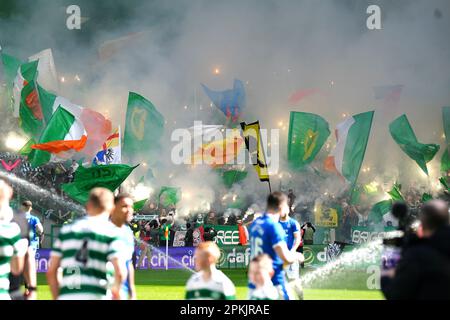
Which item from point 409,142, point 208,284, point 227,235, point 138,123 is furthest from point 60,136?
point 208,284

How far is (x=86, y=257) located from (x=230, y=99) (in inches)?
1405

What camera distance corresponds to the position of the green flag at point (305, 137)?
3012cm

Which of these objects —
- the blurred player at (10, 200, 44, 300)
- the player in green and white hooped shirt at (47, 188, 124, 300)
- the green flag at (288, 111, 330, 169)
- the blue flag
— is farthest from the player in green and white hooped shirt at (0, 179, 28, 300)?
the blue flag

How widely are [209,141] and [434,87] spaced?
13.8 metres

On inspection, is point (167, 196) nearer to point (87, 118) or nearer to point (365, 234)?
point (87, 118)

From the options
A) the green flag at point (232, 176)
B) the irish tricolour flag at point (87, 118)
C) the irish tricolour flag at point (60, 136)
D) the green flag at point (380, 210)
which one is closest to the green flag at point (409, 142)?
the green flag at point (380, 210)

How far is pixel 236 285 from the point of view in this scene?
18.9 metres

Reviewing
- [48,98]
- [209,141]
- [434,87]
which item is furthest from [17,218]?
[434,87]

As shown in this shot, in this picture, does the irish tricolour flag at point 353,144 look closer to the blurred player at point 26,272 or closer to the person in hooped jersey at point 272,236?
the person in hooped jersey at point 272,236

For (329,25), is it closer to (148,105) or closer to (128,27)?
(128,27)

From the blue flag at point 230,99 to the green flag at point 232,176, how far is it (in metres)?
3.26

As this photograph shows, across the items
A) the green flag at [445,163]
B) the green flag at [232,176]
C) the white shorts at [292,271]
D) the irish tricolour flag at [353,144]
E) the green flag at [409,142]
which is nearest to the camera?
the white shorts at [292,271]

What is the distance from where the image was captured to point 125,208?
8102 millimetres

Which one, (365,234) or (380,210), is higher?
(380,210)
